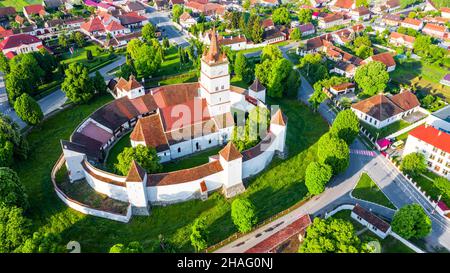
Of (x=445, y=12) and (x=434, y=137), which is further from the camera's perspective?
(x=445, y=12)

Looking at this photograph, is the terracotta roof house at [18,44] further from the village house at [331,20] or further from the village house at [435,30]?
the village house at [435,30]

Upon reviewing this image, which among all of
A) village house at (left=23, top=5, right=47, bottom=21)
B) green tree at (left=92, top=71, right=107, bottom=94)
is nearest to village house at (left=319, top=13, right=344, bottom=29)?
green tree at (left=92, top=71, right=107, bottom=94)

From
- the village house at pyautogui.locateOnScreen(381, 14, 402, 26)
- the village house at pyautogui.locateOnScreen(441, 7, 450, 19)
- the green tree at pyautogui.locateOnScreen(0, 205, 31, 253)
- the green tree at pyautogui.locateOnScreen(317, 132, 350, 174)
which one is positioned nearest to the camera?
the green tree at pyautogui.locateOnScreen(0, 205, 31, 253)

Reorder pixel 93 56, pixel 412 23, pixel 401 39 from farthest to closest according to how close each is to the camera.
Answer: pixel 412 23 < pixel 401 39 < pixel 93 56

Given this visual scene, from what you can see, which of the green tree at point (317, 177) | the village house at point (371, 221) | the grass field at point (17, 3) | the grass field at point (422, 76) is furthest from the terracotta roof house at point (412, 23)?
the grass field at point (17, 3)

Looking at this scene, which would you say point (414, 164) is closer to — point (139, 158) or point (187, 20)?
point (139, 158)

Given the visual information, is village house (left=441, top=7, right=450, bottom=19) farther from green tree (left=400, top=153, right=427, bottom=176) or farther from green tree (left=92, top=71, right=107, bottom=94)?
green tree (left=92, top=71, right=107, bottom=94)

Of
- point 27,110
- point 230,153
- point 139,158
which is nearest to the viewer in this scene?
point 230,153

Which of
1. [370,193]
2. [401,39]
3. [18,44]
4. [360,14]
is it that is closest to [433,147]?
[370,193]
